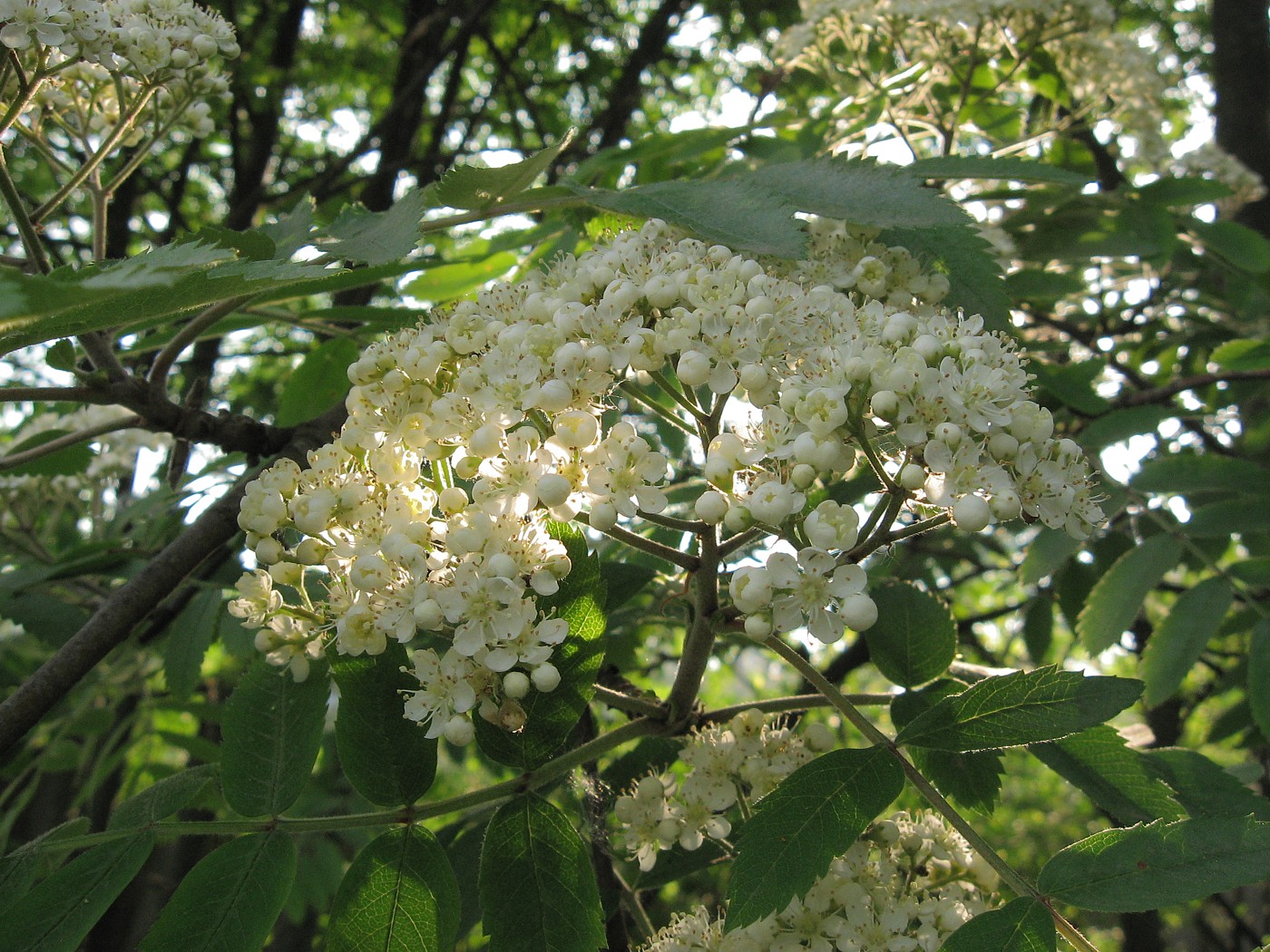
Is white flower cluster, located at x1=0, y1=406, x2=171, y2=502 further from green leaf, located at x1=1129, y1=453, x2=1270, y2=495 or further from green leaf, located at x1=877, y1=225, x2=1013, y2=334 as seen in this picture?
green leaf, located at x1=1129, y1=453, x2=1270, y2=495

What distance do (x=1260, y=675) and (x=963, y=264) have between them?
1.13m

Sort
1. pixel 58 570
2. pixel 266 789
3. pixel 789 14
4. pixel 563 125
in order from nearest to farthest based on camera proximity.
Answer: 1. pixel 266 789
2. pixel 58 570
3. pixel 789 14
4. pixel 563 125

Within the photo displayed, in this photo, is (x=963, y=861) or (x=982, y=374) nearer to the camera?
(x=982, y=374)

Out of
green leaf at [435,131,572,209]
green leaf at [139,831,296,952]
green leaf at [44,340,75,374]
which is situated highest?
green leaf at [435,131,572,209]

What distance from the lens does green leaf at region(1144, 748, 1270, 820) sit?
1576mm

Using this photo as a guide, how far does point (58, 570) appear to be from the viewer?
2203 mm

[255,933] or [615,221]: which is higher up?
[615,221]

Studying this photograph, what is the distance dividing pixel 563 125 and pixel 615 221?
447 cm

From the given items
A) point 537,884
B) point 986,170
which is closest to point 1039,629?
point 986,170

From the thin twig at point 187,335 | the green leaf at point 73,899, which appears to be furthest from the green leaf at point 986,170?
the green leaf at point 73,899

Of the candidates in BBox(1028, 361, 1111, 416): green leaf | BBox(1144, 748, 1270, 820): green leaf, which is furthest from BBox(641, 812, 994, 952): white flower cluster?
BBox(1028, 361, 1111, 416): green leaf

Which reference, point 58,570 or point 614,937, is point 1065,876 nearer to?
point 614,937

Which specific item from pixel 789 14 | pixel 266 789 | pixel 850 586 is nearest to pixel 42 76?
pixel 266 789

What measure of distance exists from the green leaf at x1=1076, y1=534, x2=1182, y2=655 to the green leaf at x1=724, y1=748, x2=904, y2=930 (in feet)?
3.28
